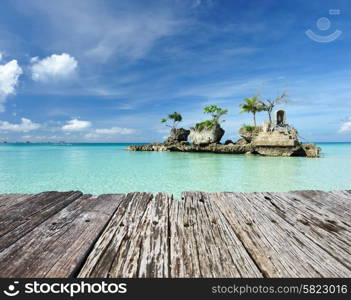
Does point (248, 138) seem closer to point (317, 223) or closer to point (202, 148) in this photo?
point (202, 148)

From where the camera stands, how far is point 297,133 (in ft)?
83.4

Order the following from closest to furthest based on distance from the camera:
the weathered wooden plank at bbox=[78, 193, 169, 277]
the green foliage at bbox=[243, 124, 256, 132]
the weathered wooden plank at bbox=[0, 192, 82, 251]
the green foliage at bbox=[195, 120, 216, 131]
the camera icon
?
the camera icon
the weathered wooden plank at bbox=[78, 193, 169, 277]
the weathered wooden plank at bbox=[0, 192, 82, 251]
the green foliage at bbox=[243, 124, 256, 132]
the green foliage at bbox=[195, 120, 216, 131]

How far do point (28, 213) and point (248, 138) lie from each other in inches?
1279

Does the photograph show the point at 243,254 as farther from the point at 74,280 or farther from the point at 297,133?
the point at 297,133

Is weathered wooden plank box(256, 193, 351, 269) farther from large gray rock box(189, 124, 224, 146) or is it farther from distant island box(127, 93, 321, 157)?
large gray rock box(189, 124, 224, 146)

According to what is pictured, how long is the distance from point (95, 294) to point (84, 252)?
1.00 ft

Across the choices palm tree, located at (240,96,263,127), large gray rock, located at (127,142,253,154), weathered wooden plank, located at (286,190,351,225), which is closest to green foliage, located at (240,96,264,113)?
palm tree, located at (240,96,263,127)

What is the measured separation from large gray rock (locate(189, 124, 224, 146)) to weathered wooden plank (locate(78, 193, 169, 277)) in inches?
1280

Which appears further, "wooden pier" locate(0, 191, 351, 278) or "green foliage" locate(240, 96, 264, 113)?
"green foliage" locate(240, 96, 264, 113)

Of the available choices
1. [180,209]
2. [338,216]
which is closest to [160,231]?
[180,209]

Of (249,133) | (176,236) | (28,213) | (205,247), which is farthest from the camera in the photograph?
(249,133)

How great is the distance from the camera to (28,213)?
68.7 inches

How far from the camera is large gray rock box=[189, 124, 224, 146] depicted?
3359 cm

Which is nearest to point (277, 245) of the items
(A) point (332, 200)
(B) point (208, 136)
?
(A) point (332, 200)
